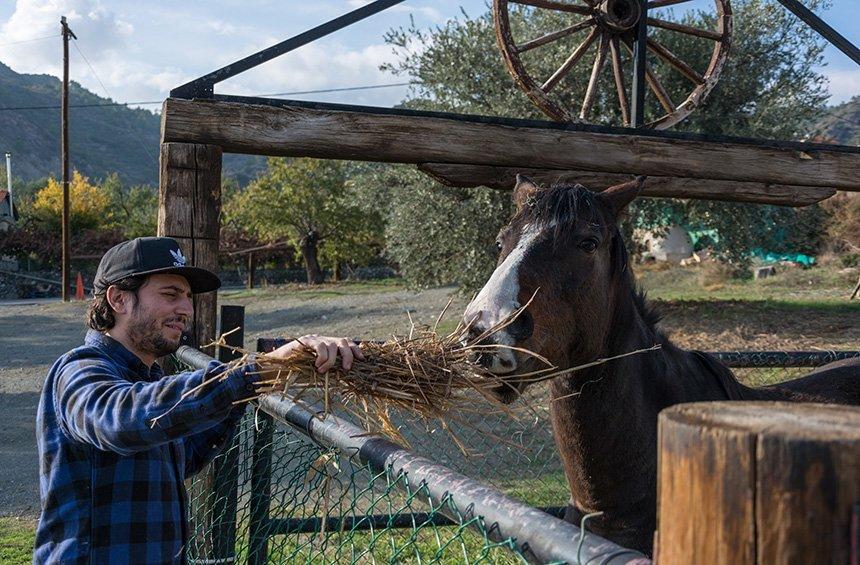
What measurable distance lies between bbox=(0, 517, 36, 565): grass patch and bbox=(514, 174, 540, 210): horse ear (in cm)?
397

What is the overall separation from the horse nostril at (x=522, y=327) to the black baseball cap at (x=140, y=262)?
1.00 m

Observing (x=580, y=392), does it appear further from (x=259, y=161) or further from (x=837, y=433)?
(x=259, y=161)

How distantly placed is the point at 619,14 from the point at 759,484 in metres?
5.39

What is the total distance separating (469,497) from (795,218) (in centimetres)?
1405

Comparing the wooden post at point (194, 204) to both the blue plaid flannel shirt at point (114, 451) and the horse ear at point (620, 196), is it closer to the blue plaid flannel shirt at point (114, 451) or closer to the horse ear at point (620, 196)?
the blue plaid flannel shirt at point (114, 451)

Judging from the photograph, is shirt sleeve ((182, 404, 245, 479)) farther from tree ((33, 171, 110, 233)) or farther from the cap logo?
tree ((33, 171, 110, 233))

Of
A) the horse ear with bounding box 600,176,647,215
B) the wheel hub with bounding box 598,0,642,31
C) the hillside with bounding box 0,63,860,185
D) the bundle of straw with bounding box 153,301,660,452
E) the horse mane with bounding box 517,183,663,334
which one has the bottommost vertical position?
the bundle of straw with bounding box 153,301,660,452

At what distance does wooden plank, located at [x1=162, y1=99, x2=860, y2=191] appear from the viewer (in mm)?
4363

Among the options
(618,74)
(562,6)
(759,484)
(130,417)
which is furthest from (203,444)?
(618,74)

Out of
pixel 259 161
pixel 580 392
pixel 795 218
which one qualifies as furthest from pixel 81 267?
pixel 259 161

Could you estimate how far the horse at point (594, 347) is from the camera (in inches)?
109

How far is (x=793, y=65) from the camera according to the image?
45.7 feet

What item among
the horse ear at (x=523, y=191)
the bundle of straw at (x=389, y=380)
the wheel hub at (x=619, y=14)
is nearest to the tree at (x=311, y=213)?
the wheel hub at (x=619, y=14)

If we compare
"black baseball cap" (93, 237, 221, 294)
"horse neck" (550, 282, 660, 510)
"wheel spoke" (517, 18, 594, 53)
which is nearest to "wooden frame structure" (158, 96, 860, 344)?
"wheel spoke" (517, 18, 594, 53)
